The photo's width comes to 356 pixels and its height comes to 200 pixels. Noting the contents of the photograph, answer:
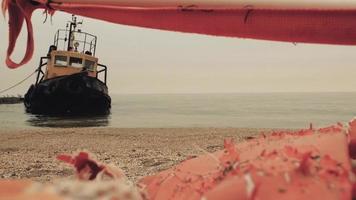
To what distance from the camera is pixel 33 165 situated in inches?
320

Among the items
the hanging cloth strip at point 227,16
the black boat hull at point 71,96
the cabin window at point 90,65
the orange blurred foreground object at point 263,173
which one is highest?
the cabin window at point 90,65

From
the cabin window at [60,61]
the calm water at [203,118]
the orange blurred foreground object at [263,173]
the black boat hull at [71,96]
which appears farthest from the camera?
the cabin window at [60,61]

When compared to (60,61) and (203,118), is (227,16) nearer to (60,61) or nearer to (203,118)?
(60,61)

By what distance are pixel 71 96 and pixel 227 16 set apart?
27637 mm

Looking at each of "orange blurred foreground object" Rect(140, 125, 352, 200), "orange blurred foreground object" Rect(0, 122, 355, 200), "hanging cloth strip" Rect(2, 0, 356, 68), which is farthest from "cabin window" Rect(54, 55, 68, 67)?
"orange blurred foreground object" Rect(140, 125, 352, 200)

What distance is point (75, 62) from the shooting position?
29359mm

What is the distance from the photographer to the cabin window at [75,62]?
29.2m

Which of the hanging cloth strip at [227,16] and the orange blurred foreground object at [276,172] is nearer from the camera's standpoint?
the orange blurred foreground object at [276,172]

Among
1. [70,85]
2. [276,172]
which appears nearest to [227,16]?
[276,172]

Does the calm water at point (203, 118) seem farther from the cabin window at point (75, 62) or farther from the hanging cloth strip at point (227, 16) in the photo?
the cabin window at point (75, 62)

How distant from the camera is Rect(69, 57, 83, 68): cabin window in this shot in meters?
29.2

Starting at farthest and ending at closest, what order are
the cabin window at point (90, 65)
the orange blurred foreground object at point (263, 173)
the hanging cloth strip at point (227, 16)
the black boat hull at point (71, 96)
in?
1. the cabin window at point (90, 65)
2. the black boat hull at point (71, 96)
3. the hanging cloth strip at point (227, 16)
4. the orange blurred foreground object at point (263, 173)

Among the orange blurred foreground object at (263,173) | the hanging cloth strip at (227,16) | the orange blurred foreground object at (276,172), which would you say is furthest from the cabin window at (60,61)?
the orange blurred foreground object at (276,172)

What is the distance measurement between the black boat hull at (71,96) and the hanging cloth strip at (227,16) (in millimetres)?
25776
